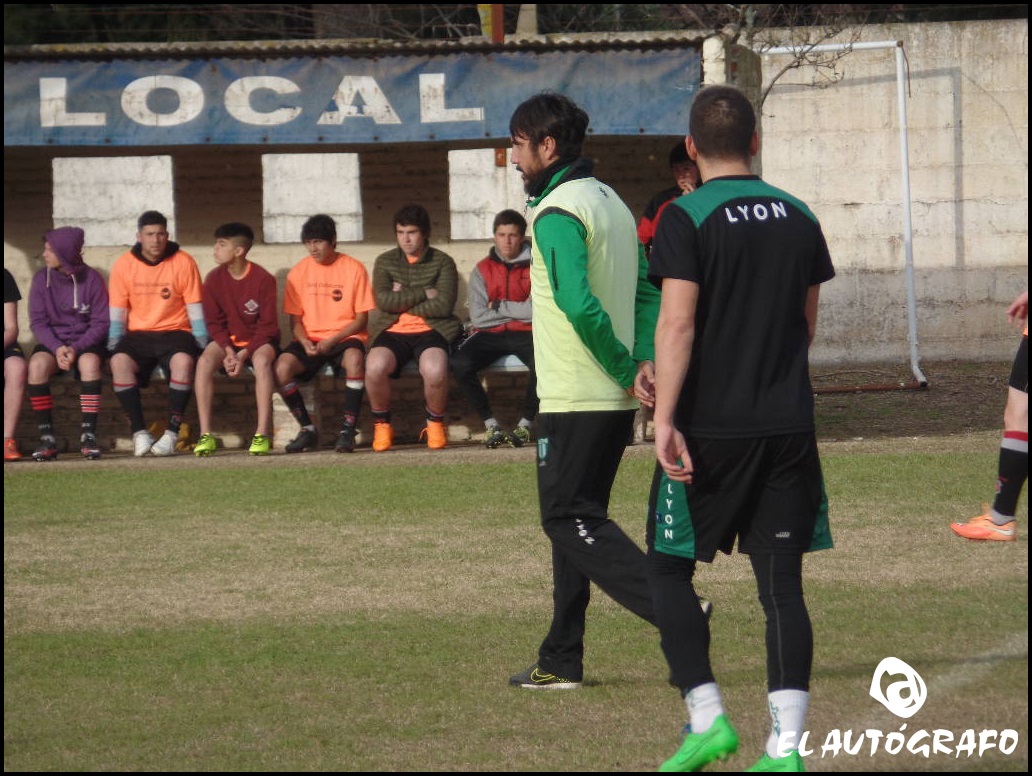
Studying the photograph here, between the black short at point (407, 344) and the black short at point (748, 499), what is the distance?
7.94 metres

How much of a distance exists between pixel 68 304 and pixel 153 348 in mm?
831

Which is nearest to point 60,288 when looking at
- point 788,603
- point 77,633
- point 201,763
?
point 77,633

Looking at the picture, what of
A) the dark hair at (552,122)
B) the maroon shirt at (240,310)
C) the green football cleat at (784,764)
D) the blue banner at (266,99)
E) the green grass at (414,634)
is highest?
the blue banner at (266,99)

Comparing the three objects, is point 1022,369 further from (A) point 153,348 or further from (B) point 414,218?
(A) point 153,348

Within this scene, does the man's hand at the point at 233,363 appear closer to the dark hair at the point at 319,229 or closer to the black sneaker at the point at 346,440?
the black sneaker at the point at 346,440

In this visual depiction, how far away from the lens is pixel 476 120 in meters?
12.1

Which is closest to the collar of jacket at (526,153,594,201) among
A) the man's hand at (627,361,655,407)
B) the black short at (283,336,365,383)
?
the man's hand at (627,361,655,407)

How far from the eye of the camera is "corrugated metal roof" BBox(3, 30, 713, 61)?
1173 cm

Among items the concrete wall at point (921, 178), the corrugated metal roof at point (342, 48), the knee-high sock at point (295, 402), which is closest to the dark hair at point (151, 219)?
the corrugated metal roof at point (342, 48)

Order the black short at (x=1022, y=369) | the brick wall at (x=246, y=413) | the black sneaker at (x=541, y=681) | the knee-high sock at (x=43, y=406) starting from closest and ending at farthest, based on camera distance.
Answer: the black sneaker at (x=541, y=681) < the black short at (x=1022, y=369) < the knee-high sock at (x=43, y=406) < the brick wall at (x=246, y=413)

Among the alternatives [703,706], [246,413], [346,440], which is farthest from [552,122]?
[246,413]

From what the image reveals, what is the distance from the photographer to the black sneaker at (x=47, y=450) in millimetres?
12308

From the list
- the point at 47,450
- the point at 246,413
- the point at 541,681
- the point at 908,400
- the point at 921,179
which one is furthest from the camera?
the point at 921,179

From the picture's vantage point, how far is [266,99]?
40.1ft
